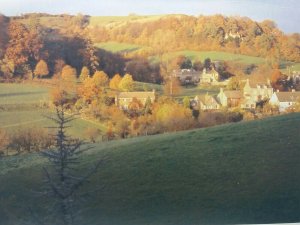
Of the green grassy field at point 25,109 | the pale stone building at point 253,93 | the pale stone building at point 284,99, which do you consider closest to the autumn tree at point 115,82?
the green grassy field at point 25,109

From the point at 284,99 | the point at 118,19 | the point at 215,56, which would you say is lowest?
the point at 284,99

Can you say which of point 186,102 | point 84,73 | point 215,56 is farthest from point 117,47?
point 215,56

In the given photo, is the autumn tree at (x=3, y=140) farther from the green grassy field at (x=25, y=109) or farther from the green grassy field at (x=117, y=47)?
the green grassy field at (x=117, y=47)

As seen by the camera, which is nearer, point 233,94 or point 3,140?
point 3,140

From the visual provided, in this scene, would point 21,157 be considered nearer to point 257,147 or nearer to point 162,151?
point 162,151

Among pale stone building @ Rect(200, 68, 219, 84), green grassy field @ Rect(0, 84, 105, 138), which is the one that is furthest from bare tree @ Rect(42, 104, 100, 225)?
pale stone building @ Rect(200, 68, 219, 84)

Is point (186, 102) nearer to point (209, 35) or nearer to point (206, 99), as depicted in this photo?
point (206, 99)
